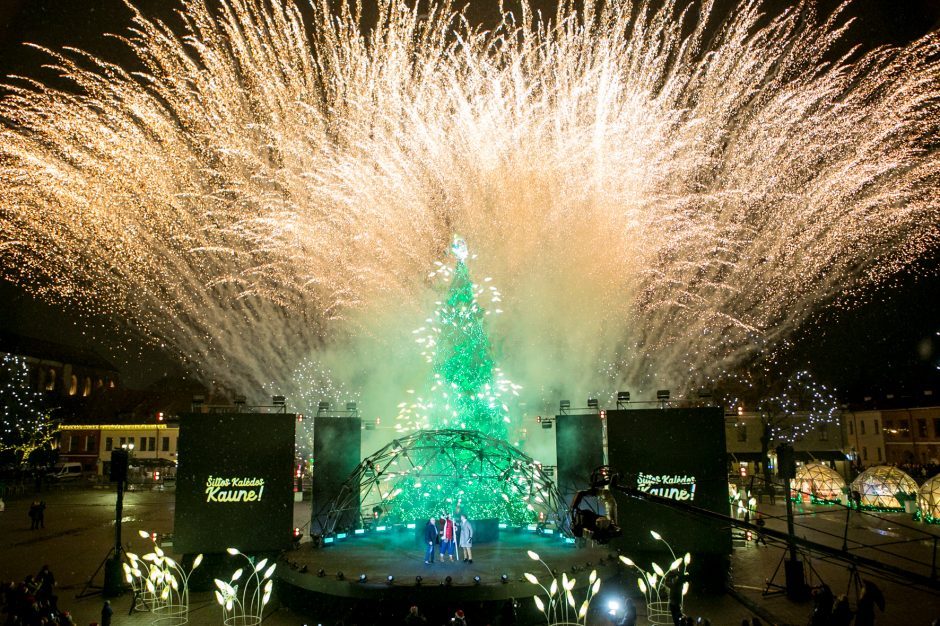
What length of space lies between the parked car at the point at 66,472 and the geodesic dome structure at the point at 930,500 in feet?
181

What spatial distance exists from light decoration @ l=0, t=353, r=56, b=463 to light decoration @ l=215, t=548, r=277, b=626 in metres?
41.4

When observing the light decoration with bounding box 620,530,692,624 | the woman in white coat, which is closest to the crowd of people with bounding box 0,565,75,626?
the woman in white coat

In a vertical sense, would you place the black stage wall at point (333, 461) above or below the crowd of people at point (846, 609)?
above

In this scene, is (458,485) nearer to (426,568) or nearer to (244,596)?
(426,568)

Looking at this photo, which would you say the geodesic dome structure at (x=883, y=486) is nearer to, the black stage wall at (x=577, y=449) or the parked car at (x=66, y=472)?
the black stage wall at (x=577, y=449)

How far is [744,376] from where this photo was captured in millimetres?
54531

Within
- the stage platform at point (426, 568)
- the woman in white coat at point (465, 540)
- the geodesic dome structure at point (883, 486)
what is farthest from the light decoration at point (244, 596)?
the geodesic dome structure at point (883, 486)

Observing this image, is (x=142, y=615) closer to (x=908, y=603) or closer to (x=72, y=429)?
(x=908, y=603)

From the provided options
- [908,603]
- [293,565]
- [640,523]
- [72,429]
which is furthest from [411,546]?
[72,429]

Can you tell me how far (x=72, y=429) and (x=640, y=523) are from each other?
61.2 meters

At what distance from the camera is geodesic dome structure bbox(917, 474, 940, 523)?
89.9ft

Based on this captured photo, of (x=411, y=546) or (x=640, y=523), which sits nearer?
(x=640, y=523)

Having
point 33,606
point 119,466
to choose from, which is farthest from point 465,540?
point 33,606

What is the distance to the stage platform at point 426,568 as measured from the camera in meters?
14.7
